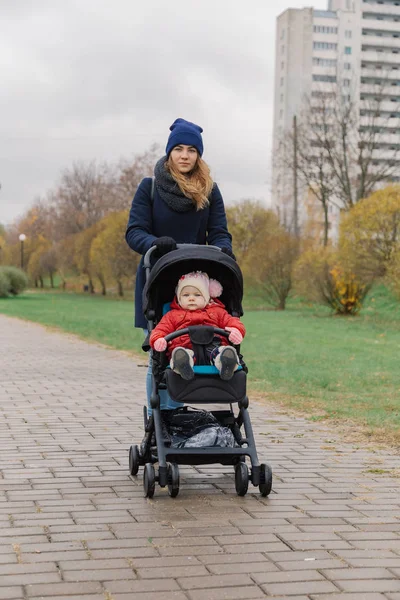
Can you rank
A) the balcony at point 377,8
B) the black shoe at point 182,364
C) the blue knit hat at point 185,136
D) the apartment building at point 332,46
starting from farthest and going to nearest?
the balcony at point 377,8 → the apartment building at point 332,46 → the blue knit hat at point 185,136 → the black shoe at point 182,364

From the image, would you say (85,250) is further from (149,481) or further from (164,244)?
(149,481)

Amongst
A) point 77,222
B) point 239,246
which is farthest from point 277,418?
point 77,222

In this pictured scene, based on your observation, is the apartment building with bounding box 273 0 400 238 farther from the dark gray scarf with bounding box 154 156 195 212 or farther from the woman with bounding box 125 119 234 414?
the dark gray scarf with bounding box 154 156 195 212

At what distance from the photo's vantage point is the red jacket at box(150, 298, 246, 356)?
4965mm

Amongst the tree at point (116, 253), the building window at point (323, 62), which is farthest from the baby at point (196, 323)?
the building window at point (323, 62)

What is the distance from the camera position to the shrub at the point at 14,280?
52219 mm

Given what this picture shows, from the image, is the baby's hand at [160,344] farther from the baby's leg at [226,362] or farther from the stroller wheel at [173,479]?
the stroller wheel at [173,479]

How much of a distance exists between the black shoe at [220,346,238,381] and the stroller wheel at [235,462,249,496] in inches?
20.6

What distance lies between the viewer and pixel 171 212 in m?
5.70

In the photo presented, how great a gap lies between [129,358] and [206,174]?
8.49 metres

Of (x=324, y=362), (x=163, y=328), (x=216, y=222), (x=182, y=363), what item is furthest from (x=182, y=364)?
(x=324, y=362)

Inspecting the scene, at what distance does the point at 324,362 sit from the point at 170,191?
8.43 metres

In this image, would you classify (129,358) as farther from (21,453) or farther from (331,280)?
(331,280)

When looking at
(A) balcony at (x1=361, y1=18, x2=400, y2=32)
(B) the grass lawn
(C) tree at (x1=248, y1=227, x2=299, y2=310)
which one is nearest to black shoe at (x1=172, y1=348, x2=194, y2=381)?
(B) the grass lawn
